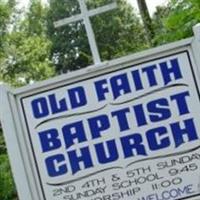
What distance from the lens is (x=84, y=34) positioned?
52938 mm

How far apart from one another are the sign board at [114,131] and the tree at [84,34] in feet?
157

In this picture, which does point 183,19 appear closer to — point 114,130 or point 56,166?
point 114,130

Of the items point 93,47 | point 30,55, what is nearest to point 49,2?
point 30,55

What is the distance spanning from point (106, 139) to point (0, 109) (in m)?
0.72

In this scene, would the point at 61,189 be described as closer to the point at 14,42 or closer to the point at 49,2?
the point at 14,42

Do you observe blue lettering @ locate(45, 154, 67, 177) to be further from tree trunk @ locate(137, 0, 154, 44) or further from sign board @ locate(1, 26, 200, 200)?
tree trunk @ locate(137, 0, 154, 44)

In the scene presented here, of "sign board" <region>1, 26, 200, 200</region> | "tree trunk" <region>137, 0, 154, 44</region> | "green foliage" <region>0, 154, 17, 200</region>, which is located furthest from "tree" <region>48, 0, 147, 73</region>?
"sign board" <region>1, 26, 200, 200</region>

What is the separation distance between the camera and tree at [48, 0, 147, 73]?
53125 mm

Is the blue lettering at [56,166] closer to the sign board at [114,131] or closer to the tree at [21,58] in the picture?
the sign board at [114,131]

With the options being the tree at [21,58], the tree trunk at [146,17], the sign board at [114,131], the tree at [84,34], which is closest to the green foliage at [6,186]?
the tree trunk at [146,17]

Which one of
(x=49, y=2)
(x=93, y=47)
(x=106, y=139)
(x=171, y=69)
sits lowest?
(x=106, y=139)

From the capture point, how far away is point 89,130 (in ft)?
14.8

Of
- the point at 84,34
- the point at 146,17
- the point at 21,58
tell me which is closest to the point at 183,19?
the point at 146,17

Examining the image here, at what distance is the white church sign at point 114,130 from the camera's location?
14.5ft
